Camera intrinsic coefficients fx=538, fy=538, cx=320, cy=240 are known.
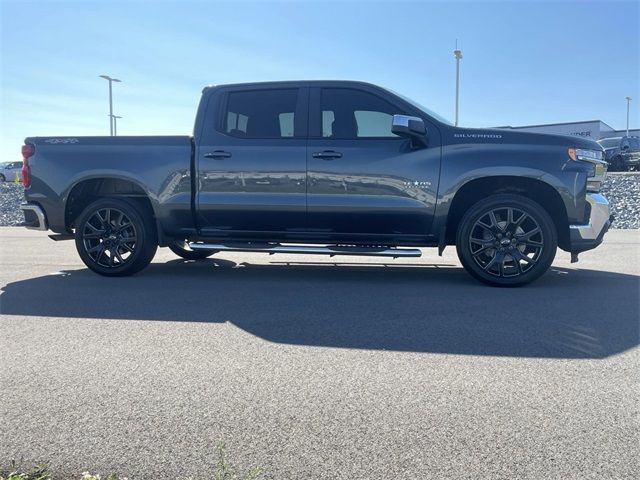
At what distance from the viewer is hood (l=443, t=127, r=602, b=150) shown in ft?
17.5

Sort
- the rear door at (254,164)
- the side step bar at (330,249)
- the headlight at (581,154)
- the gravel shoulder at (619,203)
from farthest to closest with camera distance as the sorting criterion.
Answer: the gravel shoulder at (619,203)
the rear door at (254,164)
the side step bar at (330,249)
the headlight at (581,154)

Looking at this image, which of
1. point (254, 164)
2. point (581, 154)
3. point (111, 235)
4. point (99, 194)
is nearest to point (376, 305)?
point (254, 164)

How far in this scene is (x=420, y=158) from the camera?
548 cm

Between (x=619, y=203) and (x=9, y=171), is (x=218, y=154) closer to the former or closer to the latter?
(x=619, y=203)

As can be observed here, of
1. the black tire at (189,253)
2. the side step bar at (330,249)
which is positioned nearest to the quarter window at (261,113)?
the side step bar at (330,249)

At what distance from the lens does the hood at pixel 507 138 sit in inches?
210

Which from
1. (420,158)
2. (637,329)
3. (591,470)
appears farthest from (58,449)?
(420,158)

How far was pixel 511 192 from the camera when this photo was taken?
5770mm

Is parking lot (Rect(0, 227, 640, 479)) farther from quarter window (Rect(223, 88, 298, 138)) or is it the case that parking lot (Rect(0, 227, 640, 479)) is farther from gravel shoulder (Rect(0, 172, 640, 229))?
gravel shoulder (Rect(0, 172, 640, 229))

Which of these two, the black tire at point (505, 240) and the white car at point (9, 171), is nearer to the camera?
the black tire at point (505, 240)

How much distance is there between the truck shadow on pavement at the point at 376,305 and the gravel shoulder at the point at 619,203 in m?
8.67

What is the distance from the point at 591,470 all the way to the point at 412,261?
5.40 metres

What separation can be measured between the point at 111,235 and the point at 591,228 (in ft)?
16.9

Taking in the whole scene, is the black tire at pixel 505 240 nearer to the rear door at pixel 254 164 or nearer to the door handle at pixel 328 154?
the door handle at pixel 328 154
